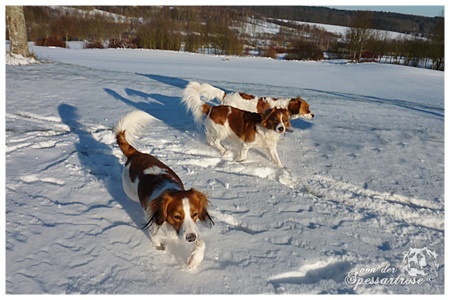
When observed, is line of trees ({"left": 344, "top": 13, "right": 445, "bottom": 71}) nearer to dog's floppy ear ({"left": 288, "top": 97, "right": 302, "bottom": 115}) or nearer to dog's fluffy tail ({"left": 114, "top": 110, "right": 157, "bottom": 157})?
dog's floppy ear ({"left": 288, "top": 97, "right": 302, "bottom": 115})

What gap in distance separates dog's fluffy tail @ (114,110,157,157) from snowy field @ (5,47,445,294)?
0.45 m

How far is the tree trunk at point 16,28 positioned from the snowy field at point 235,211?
594cm

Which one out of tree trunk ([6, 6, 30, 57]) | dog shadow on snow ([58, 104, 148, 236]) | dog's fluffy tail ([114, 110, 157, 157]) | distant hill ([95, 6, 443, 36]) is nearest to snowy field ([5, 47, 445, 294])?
dog shadow on snow ([58, 104, 148, 236])

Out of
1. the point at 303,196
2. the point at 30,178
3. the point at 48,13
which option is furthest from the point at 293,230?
the point at 48,13

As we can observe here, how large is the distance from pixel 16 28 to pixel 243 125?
9.94 m

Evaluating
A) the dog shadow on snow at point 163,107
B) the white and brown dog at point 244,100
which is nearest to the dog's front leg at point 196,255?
the dog shadow on snow at point 163,107

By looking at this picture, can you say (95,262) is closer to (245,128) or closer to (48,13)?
(245,128)

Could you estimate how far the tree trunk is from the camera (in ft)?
32.9

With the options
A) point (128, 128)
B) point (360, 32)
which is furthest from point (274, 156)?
point (360, 32)

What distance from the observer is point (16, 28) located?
1007 cm

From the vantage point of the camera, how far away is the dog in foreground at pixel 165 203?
218 centimetres

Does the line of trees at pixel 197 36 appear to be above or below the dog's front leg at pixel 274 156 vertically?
above

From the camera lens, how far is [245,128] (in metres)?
4.62

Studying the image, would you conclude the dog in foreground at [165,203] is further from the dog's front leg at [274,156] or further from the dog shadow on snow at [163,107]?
the dog shadow on snow at [163,107]
